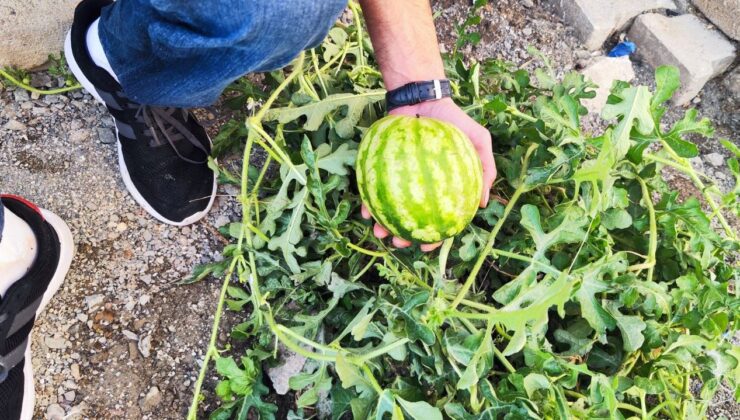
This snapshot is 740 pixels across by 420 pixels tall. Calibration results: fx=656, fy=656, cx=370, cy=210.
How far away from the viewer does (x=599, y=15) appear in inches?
107

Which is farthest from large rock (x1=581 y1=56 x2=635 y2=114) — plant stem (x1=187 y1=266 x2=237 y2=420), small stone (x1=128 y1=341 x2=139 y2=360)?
small stone (x1=128 y1=341 x2=139 y2=360)

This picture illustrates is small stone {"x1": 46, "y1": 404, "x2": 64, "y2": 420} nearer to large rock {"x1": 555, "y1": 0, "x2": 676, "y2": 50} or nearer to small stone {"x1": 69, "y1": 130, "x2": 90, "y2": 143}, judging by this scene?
small stone {"x1": 69, "y1": 130, "x2": 90, "y2": 143}

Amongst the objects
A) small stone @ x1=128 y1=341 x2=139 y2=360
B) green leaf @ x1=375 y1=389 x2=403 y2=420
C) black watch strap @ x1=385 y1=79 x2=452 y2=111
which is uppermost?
black watch strap @ x1=385 y1=79 x2=452 y2=111

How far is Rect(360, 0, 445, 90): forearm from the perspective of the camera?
71.5 inches

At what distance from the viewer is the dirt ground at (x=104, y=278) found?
1.88 meters

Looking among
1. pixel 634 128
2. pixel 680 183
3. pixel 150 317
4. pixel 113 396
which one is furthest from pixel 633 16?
pixel 113 396

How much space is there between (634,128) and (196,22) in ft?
3.71

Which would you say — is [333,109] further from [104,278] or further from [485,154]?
[104,278]

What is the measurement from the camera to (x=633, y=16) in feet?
9.03

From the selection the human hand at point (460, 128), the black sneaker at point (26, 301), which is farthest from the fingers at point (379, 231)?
the black sneaker at point (26, 301)

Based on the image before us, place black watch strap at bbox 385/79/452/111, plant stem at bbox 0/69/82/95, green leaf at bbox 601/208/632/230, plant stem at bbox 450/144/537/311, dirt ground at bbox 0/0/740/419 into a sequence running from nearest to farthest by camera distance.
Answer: plant stem at bbox 450/144/537/311
green leaf at bbox 601/208/632/230
black watch strap at bbox 385/79/452/111
dirt ground at bbox 0/0/740/419
plant stem at bbox 0/69/82/95

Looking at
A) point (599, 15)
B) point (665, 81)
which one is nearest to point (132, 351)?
point (665, 81)

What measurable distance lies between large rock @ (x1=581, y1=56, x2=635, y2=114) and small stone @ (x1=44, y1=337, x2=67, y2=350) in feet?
6.73

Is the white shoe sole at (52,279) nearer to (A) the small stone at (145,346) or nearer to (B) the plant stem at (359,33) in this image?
(A) the small stone at (145,346)
